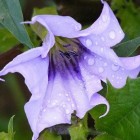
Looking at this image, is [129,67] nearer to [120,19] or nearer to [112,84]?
[112,84]

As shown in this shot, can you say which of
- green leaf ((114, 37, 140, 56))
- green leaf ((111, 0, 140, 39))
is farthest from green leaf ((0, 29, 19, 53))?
green leaf ((114, 37, 140, 56))

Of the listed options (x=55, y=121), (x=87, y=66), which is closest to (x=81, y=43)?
(x=87, y=66)

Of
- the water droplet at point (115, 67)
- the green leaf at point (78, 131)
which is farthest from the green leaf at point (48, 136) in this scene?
the water droplet at point (115, 67)

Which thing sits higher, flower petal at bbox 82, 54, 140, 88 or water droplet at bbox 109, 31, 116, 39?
water droplet at bbox 109, 31, 116, 39

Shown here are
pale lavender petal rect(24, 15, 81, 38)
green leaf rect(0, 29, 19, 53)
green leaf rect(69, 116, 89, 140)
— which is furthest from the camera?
green leaf rect(0, 29, 19, 53)

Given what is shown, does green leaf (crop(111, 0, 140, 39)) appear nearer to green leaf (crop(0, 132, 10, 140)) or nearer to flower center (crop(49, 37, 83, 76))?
flower center (crop(49, 37, 83, 76))
